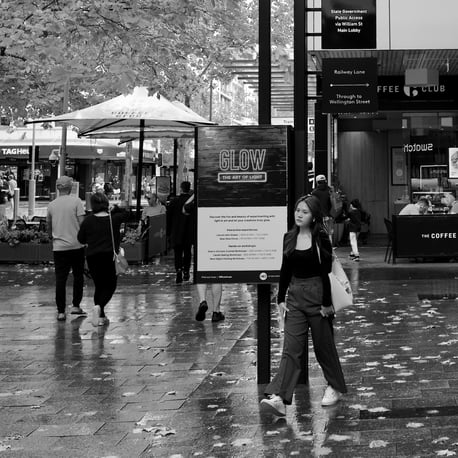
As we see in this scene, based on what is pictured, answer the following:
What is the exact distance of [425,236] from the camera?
55.1ft

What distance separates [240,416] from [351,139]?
17.9 meters

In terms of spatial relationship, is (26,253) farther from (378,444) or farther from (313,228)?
(378,444)

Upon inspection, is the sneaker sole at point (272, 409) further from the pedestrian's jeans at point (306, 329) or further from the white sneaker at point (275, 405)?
the pedestrian's jeans at point (306, 329)

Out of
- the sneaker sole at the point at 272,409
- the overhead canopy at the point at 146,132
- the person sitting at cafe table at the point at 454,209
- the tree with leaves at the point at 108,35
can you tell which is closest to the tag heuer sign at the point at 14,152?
the overhead canopy at the point at 146,132

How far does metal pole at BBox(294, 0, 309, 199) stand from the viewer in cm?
721

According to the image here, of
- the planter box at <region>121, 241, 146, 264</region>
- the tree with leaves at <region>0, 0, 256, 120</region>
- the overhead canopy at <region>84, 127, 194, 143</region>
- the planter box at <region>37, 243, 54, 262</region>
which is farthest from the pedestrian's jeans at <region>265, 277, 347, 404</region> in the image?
the overhead canopy at <region>84, 127, 194, 143</region>

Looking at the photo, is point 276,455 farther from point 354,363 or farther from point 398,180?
point 398,180

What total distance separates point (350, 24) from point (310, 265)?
331 inches

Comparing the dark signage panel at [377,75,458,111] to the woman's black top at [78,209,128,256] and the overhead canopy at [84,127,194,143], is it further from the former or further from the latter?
the woman's black top at [78,209,128,256]

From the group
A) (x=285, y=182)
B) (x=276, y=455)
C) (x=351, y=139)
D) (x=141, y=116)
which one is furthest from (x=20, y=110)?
(x=276, y=455)

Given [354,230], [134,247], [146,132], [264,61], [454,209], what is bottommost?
[134,247]

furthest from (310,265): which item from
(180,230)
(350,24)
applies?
(350,24)

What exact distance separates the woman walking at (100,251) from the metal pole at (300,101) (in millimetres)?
4021

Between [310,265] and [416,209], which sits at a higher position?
[416,209]
